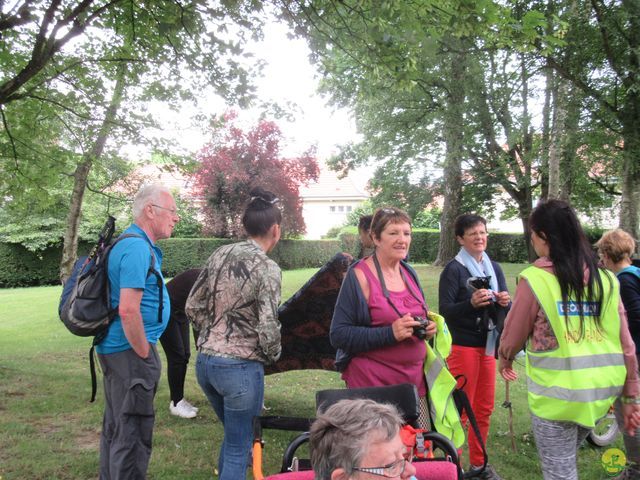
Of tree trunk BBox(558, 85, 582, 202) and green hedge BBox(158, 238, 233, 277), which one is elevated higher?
tree trunk BBox(558, 85, 582, 202)

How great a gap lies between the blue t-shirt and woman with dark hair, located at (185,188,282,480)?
0.30 m

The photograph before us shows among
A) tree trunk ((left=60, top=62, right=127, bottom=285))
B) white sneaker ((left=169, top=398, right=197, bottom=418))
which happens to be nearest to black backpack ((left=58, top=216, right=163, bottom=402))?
white sneaker ((left=169, top=398, right=197, bottom=418))

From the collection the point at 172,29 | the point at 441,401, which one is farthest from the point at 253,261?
the point at 172,29

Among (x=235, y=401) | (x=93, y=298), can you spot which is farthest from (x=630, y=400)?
(x=93, y=298)

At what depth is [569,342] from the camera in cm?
254

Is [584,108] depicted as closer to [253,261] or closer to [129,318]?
[253,261]

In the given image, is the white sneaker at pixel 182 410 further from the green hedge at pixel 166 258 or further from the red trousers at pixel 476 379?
the green hedge at pixel 166 258

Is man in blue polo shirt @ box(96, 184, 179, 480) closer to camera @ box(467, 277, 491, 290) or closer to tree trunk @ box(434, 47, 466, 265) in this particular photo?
camera @ box(467, 277, 491, 290)

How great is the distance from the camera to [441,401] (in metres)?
3.08

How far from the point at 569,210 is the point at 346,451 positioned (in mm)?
1831

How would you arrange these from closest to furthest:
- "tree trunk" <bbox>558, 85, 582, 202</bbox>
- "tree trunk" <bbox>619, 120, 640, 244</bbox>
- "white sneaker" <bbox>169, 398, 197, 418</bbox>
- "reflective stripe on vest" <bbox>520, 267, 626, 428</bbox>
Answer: "reflective stripe on vest" <bbox>520, 267, 626, 428</bbox>
"white sneaker" <bbox>169, 398, 197, 418</bbox>
"tree trunk" <bbox>619, 120, 640, 244</bbox>
"tree trunk" <bbox>558, 85, 582, 202</bbox>

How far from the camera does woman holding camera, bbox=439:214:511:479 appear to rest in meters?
3.97

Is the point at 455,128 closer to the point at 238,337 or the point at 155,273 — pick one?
the point at 238,337

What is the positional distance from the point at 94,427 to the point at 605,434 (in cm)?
501
